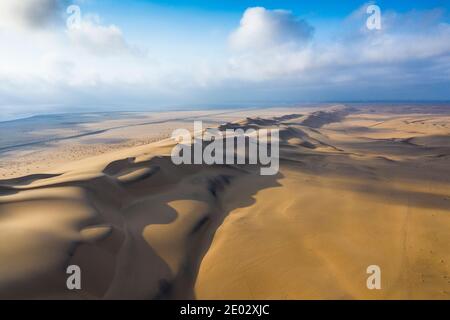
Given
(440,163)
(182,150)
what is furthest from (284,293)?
(440,163)

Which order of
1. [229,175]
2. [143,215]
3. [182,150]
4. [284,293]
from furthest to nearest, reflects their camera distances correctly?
[182,150] < [229,175] < [143,215] < [284,293]

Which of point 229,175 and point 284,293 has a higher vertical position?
point 229,175

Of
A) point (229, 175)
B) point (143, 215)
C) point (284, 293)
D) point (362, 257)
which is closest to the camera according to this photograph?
point (284, 293)

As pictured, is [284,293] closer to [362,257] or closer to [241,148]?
[362,257]

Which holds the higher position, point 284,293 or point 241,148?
point 241,148

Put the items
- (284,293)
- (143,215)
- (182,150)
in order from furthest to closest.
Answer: (182,150), (143,215), (284,293)

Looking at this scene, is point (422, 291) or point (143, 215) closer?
point (422, 291)
